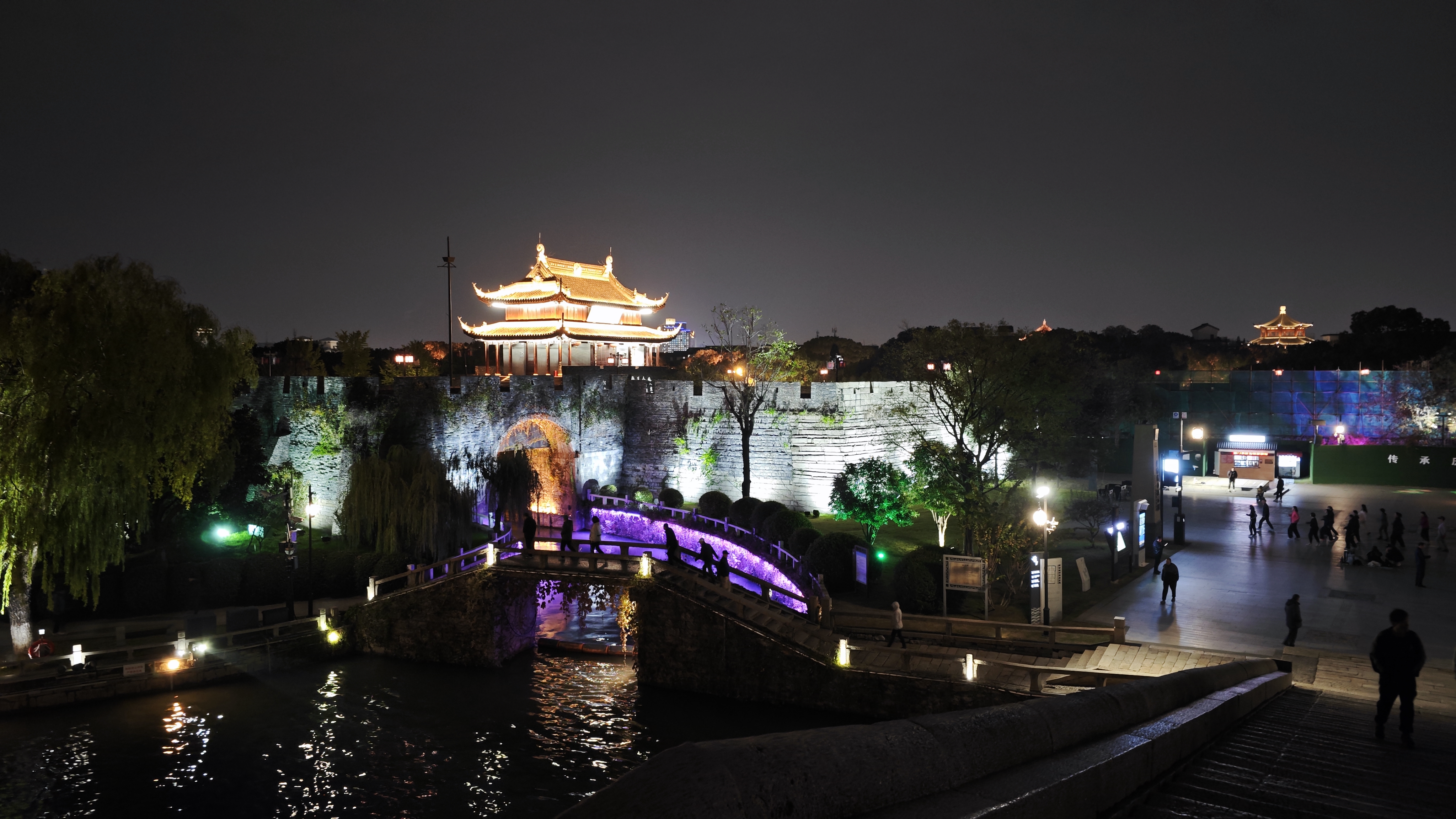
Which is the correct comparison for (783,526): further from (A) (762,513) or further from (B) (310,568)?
(B) (310,568)

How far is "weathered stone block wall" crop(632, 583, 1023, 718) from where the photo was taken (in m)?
14.3

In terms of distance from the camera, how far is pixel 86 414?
15164mm

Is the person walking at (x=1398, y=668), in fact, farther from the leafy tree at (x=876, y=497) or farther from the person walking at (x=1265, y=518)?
the person walking at (x=1265, y=518)

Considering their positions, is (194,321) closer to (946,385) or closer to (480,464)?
(480,464)

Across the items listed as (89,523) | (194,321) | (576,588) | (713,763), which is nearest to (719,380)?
(576,588)

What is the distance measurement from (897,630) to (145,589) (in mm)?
16949

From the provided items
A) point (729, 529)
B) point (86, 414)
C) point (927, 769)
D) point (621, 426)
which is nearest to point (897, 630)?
point (729, 529)

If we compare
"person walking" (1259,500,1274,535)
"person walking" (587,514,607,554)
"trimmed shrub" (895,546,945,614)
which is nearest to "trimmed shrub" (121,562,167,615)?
"person walking" (587,514,607,554)

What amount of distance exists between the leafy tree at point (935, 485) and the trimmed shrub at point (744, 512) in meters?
5.28

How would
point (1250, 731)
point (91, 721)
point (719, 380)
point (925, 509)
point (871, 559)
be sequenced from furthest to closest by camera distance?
point (719, 380) < point (925, 509) < point (871, 559) < point (91, 721) < point (1250, 731)

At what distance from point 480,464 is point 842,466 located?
13.2 m

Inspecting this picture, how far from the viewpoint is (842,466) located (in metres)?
32.2

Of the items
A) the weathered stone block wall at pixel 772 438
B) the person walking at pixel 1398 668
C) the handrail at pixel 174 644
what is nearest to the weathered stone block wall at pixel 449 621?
the handrail at pixel 174 644

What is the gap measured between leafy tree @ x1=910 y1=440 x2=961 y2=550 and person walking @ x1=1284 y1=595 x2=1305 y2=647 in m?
8.22
